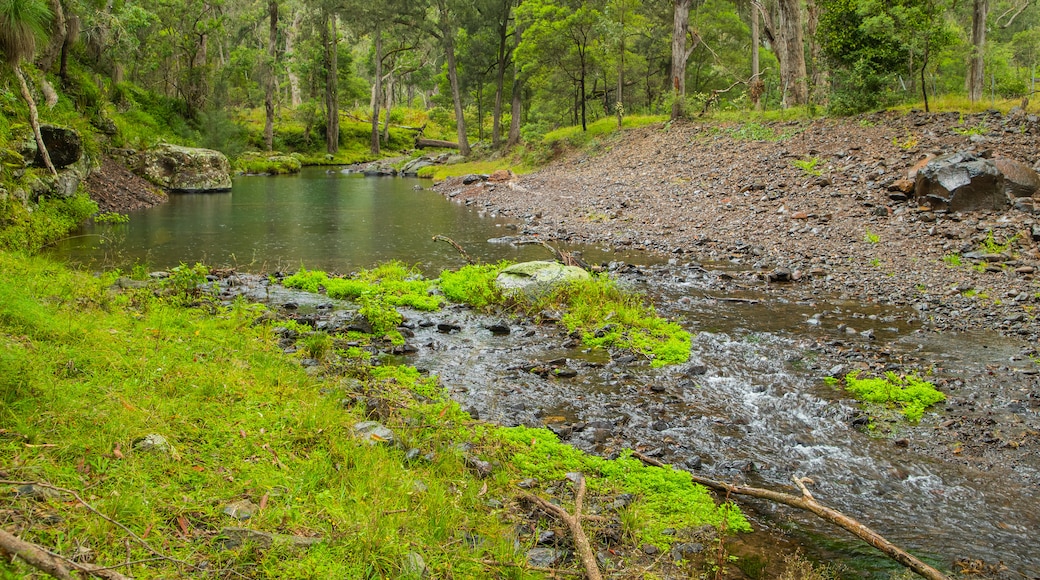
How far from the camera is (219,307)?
8875 mm

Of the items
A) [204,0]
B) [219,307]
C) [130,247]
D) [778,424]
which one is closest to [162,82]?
[204,0]

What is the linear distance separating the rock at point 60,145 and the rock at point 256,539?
58.4 ft

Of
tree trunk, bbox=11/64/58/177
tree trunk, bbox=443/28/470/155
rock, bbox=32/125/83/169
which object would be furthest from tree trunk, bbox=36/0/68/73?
tree trunk, bbox=443/28/470/155

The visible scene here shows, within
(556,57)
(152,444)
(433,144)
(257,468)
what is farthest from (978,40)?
(433,144)

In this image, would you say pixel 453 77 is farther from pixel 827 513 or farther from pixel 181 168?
pixel 827 513

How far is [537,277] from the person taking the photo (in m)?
10.6

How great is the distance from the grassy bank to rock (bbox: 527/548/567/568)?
0.23 ft

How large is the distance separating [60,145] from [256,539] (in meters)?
19.1

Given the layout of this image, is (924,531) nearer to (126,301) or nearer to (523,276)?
(523,276)

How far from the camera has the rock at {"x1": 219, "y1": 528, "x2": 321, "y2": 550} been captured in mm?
3465

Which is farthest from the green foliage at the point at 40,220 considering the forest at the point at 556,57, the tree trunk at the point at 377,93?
the tree trunk at the point at 377,93

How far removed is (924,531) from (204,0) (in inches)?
1886

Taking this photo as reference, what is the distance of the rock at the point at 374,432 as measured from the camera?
199 inches

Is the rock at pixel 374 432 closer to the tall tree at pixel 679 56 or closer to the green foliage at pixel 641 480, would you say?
the green foliage at pixel 641 480
